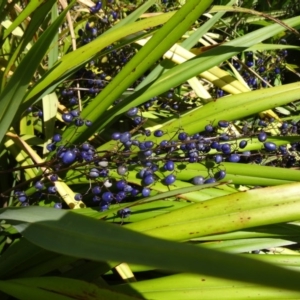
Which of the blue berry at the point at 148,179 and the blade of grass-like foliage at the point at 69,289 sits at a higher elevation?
the blue berry at the point at 148,179

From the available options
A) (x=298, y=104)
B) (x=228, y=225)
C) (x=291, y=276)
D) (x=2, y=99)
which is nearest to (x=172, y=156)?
(x=228, y=225)

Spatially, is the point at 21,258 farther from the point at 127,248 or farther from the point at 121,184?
the point at 127,248

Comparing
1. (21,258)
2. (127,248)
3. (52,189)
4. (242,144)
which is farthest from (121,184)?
(127,248)

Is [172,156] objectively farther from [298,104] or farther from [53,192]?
[298,104]

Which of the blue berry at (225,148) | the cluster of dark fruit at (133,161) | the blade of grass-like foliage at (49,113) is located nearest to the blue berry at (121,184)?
the cluster of dark fruit at (133,161)

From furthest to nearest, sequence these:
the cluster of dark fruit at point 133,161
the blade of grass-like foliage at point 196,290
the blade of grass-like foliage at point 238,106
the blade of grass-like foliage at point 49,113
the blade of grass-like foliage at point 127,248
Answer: the blade of grass-like foliage at point 49,113
the blade of grass-like foliage at point 238,106
the cluster of dark fruit at point 133,161
the blade of grass-like foliage at point 196,290
the blade of grass-like foliage at point 127,248

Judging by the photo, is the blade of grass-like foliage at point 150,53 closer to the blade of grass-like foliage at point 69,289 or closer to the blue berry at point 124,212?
the blue berry at point 124,212

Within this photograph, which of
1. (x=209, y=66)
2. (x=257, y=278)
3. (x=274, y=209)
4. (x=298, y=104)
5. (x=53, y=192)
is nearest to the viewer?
(x=257, y=278)

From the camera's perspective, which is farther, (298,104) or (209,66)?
(298,104)
